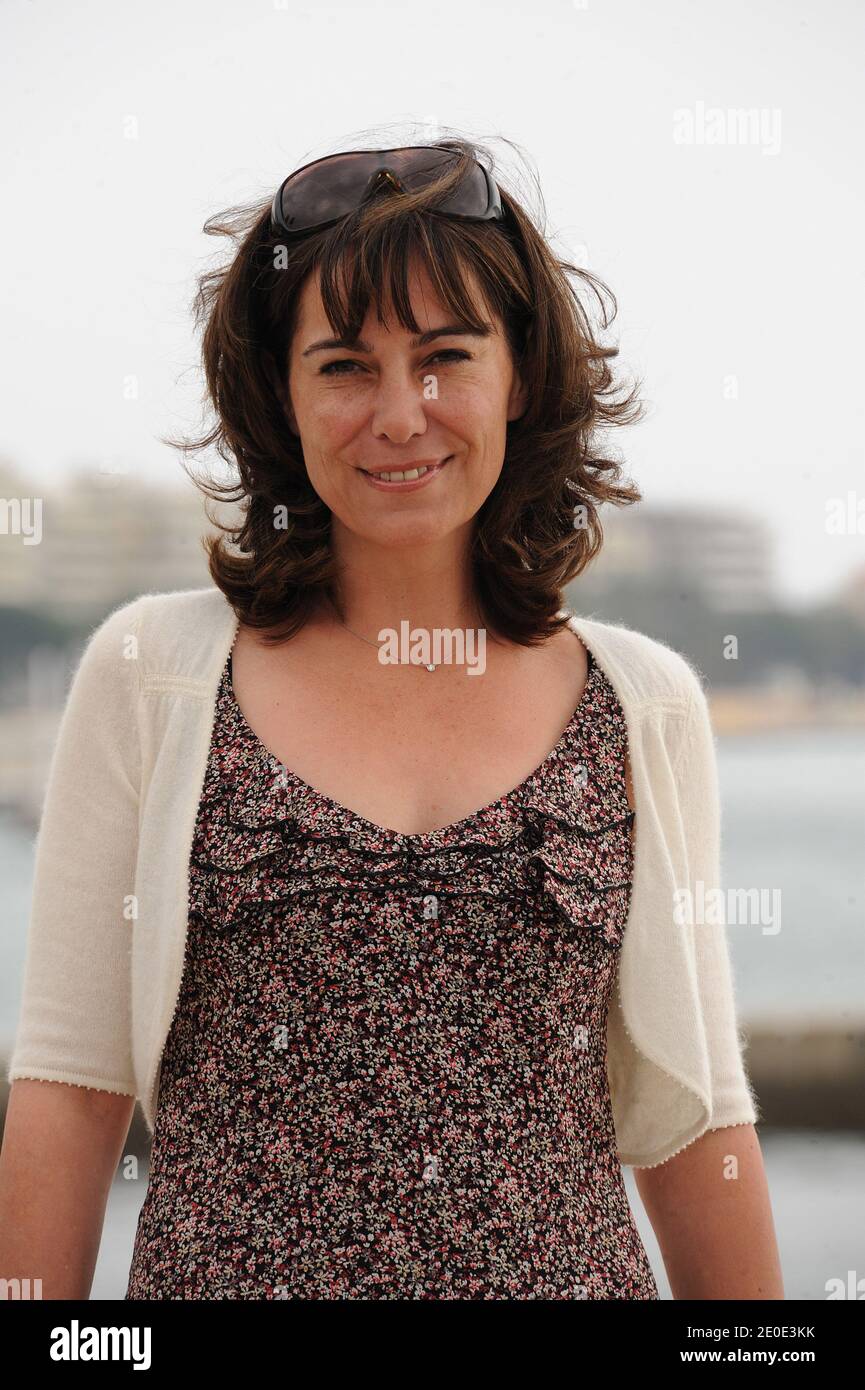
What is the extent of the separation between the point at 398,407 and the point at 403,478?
2.6 inches

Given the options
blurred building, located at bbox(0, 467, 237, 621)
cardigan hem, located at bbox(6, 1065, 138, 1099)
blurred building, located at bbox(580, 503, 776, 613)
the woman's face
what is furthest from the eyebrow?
blurred building, located at bbox(580, 503, 776, 613)

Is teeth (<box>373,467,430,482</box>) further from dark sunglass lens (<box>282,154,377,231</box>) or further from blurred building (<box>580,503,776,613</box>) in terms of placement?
blurred building (<box>580,503,776,613</box>)

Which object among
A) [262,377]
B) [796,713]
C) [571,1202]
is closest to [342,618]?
[262,377]

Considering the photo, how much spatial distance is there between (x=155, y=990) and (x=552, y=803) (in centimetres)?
38

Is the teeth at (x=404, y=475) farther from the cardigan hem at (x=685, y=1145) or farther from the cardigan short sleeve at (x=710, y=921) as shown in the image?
the cardigan hem at (x=685, y=1145)

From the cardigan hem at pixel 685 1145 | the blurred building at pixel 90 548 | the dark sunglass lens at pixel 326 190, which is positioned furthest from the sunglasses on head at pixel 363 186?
the blurred building at pixel 90 548

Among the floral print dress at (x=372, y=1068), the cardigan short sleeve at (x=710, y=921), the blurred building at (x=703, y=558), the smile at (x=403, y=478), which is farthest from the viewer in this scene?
the blurred building at (x=703, y=558)

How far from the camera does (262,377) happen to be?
1381 millimetres

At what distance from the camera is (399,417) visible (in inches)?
47.6

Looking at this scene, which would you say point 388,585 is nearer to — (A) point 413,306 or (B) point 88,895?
(A) point 413,306

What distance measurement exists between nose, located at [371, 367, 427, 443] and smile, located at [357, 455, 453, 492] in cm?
3

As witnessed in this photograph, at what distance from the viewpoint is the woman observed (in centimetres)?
116

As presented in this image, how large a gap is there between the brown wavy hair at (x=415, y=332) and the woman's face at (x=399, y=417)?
2cm

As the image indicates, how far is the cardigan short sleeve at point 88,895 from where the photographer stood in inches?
47.7
